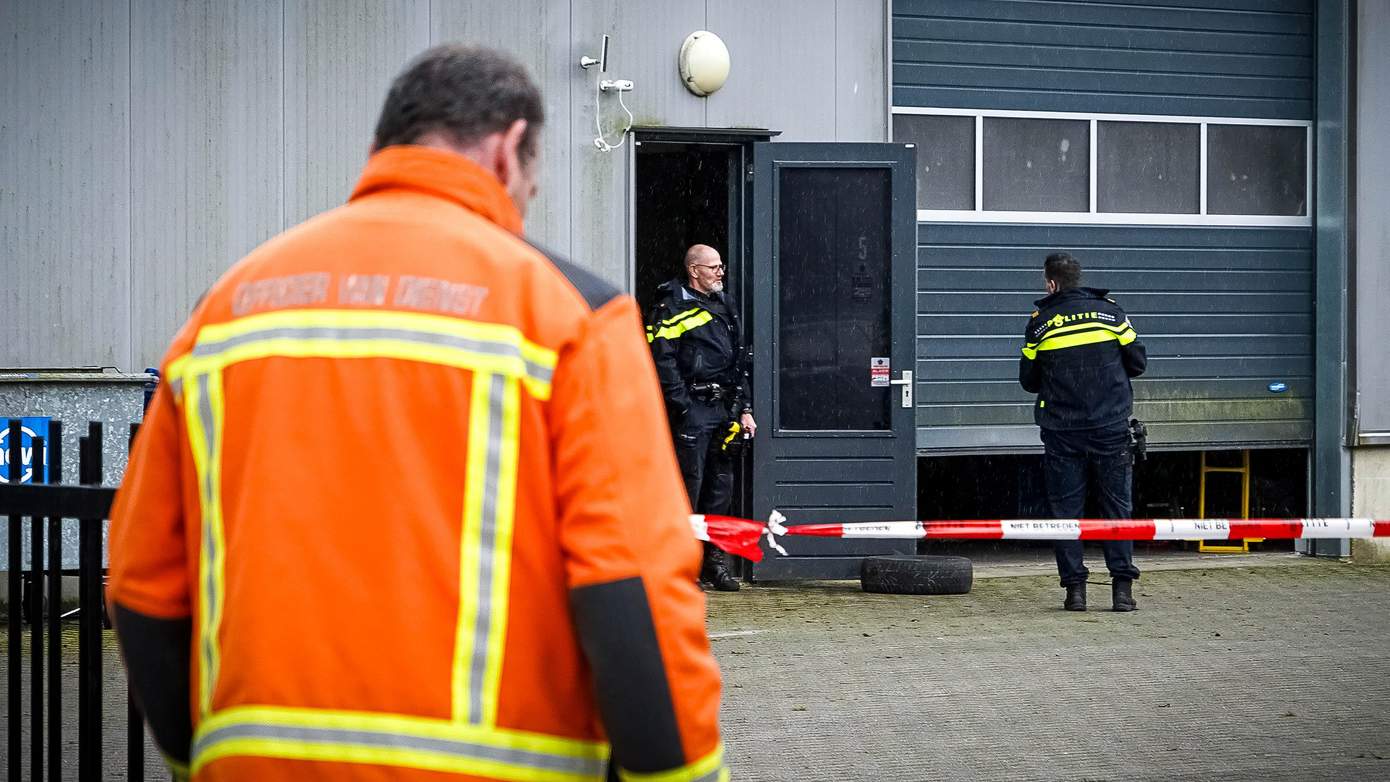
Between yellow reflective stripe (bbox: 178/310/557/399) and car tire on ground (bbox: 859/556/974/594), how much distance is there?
8004 millimetres

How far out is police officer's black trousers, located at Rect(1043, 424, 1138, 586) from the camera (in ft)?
30.6

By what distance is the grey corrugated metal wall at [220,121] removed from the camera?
928cm

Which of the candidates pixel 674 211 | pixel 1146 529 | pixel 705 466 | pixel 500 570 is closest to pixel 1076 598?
pixel 1146 529

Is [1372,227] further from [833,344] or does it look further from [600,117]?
[600,117]

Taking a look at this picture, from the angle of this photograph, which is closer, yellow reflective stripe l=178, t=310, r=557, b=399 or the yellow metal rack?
yellow reflective stripe l=178, t=310, r=557, b=399

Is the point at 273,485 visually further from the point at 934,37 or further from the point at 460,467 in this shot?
the point at 934,37

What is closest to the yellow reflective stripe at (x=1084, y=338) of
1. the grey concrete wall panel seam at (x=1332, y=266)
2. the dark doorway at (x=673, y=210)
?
the grey concrete wall panel seam at (x=1332, y=266)

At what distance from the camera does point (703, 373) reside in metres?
10.0

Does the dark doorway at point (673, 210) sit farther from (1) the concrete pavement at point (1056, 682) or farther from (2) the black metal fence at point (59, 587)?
(2) the black metal fence at point (59, 587)

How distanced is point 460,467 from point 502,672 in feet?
0.89

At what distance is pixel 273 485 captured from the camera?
212 cm

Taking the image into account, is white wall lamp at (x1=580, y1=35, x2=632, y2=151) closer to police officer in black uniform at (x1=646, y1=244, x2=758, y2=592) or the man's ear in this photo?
police officer in black uniform at (x1=646, y1=244, x2=758, y2=592)

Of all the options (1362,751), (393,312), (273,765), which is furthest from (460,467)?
(1362,751)

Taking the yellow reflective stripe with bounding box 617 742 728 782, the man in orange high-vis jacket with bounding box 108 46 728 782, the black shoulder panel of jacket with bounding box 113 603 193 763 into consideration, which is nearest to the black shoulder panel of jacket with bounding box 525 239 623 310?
the man in orange high-vis jacket with bounding box 108 46 728 782
